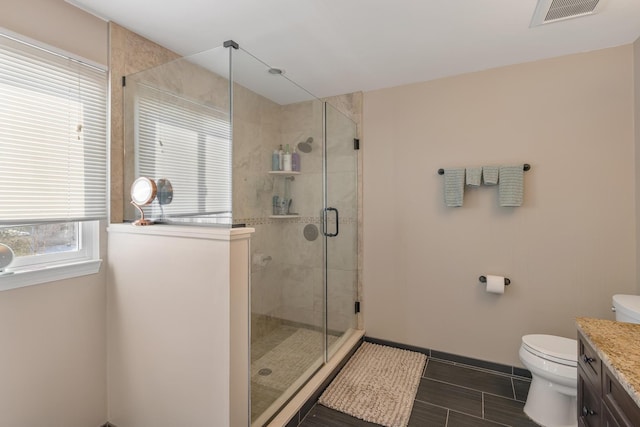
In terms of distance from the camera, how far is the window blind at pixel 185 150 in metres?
1.62

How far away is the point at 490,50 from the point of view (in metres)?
2.13

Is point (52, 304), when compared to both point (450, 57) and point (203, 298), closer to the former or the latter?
point (203, 298)

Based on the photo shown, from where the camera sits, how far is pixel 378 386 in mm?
2217

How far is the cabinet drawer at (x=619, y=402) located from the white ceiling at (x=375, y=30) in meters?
1.78

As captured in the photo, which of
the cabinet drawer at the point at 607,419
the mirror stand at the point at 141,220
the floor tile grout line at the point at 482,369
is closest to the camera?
the cabinet drawer at the point at 607,419

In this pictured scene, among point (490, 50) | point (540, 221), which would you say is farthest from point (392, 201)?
point (490, 50)

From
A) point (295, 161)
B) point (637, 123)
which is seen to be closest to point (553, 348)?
point (637, 123)

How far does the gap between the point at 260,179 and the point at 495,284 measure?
75.0 inches

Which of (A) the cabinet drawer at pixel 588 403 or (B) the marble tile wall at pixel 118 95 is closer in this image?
(A) the cabinet drawer at pixel 588 403

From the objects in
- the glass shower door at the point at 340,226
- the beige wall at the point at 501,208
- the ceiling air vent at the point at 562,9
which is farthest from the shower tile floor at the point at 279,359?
the ceiling air vent at the point at 562,9

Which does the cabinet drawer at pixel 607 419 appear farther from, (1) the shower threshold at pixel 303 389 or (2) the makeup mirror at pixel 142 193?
(2) the makeup mirror at pixel 142 193

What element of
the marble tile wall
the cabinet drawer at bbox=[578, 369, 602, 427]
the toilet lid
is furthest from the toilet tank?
the marble tile wall

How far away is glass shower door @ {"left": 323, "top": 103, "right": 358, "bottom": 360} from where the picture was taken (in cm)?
259

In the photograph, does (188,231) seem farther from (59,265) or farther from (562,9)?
(562,9)
